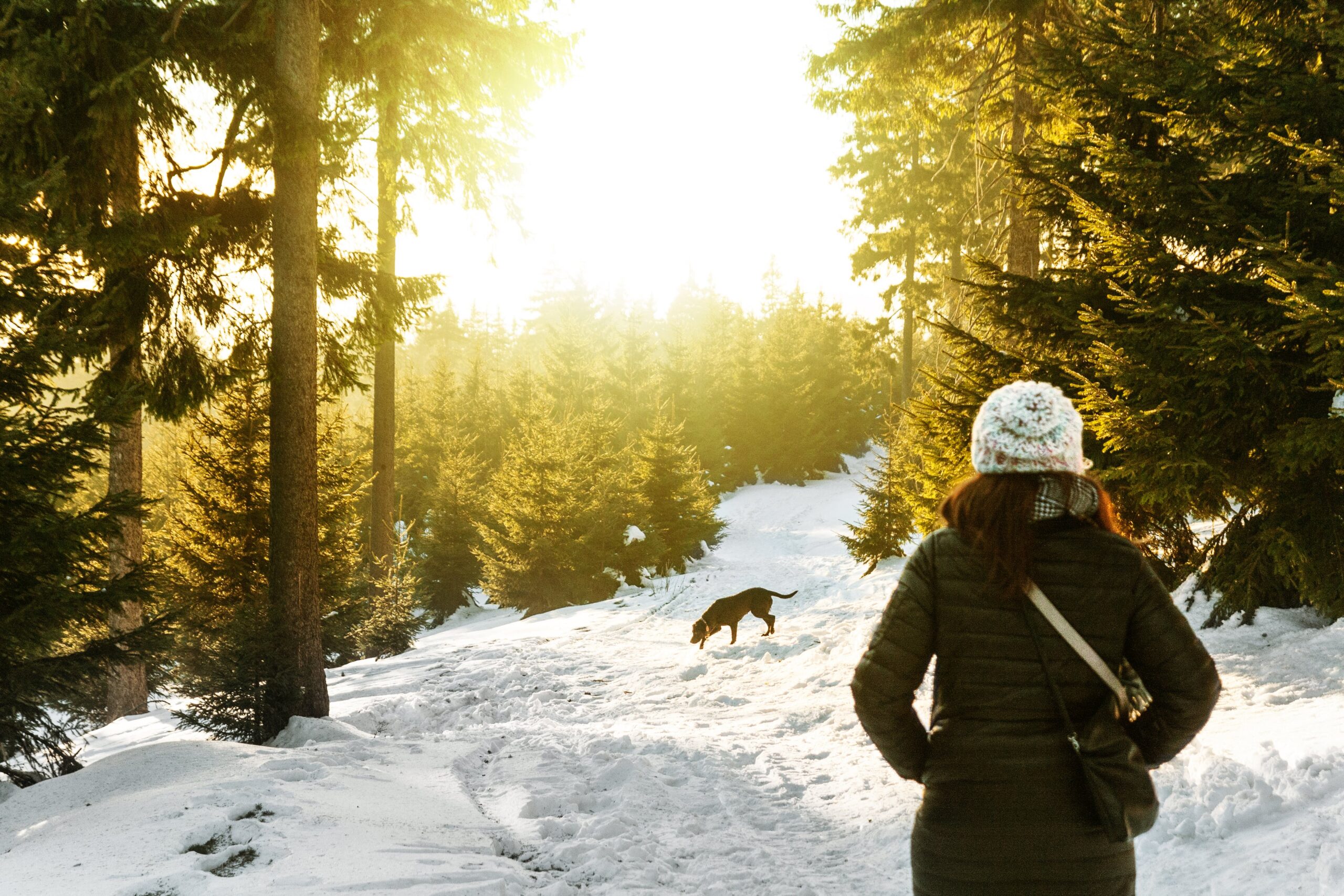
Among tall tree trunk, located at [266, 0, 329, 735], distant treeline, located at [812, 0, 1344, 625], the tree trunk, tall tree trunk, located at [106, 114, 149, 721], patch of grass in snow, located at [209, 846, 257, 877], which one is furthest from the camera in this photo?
the tree trunk

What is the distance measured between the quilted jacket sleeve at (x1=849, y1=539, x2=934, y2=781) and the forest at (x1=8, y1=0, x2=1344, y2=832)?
3.89 metres


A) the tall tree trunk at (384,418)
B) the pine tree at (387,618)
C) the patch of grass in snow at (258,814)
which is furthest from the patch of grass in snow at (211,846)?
the pine tree at (387,618)

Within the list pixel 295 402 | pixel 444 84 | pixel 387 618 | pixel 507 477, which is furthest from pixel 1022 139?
pixel 507 477

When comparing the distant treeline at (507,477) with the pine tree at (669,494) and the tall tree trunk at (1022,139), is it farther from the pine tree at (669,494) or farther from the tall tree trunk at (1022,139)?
the tall tree trunk at (1022,139)

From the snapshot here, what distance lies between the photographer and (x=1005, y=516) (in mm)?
2209

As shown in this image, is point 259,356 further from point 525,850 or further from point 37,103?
point 525,850

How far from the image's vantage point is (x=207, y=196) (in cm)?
917

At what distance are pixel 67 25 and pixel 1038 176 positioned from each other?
997 cm

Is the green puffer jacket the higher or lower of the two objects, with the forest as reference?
lower

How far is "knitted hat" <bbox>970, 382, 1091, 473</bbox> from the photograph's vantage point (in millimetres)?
2264

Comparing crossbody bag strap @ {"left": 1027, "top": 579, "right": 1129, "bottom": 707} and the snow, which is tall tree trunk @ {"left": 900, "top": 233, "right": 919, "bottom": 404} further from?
crossbody bag strap @ {"left": 1027, "top": 579, "right": 1129, "bottom": 707}

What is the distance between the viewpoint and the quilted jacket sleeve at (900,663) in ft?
7.56

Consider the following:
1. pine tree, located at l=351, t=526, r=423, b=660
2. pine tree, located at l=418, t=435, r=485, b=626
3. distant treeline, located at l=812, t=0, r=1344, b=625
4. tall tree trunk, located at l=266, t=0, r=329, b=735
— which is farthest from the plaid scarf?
pine tree, located at l=418, t=435, r=485, b=626

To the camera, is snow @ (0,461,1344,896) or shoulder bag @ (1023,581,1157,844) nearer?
shoulder bag @ (1023,581,1157,844)
